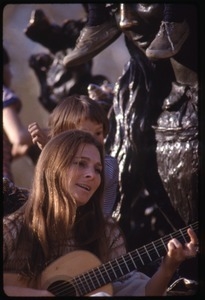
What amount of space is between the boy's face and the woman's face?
72mm

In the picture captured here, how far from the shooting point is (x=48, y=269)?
2920 millimetres

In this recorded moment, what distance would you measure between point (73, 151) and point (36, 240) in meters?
0.38

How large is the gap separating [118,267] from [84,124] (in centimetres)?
59

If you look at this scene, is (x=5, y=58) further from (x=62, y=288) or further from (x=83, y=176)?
(x=62, y=288)

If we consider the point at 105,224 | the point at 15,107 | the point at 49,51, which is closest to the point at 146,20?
the point at 49,51

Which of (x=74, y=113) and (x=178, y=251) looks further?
(x=74, y=113)

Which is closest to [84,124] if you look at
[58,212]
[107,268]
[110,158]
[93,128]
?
[93,128]

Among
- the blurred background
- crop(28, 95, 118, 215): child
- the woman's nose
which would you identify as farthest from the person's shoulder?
the blurred background

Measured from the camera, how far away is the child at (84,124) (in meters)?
3.01

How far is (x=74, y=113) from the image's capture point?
3.02 m

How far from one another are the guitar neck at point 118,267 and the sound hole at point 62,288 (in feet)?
0.08

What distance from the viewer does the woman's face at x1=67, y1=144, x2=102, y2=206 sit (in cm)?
296

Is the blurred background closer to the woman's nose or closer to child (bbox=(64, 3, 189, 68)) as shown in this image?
child (bbox=(64, 3, 189, 68))

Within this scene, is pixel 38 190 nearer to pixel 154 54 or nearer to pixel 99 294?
pixel 99 294
